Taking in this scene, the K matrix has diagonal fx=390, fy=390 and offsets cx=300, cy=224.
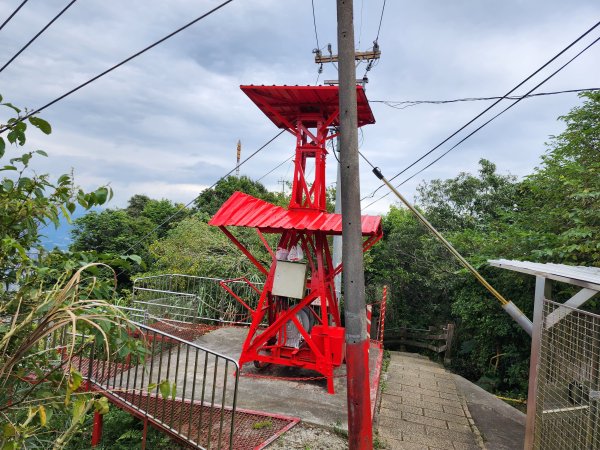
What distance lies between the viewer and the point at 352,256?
12.5 ft

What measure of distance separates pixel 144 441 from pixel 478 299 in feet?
28.3

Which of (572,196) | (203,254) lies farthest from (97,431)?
(572,196)

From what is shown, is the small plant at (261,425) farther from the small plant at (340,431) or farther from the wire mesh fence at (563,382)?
the wire mesh fence at (563,382)

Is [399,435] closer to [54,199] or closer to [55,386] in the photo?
[55,386]

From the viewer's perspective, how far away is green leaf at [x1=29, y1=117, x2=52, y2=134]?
1.98 meters

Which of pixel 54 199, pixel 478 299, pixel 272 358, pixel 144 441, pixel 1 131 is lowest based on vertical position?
pixel 144 441

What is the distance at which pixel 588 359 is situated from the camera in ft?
11.7

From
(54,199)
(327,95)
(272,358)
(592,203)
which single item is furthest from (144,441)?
(592,203)

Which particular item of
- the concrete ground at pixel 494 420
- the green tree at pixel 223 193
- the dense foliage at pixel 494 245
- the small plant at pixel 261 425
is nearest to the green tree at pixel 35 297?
the small plant at pixel 261 425

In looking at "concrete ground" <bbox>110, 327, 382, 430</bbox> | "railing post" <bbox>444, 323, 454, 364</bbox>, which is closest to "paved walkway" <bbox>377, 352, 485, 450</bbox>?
"concrete ground" <bbox>110, 327, 382, 430</bbox>

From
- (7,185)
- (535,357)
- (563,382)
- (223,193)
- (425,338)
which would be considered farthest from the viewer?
(223,193)

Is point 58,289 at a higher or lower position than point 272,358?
higher

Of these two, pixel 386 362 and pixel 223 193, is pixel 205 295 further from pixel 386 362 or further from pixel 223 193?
pixel 223 193

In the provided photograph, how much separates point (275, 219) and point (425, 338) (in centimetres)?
883
